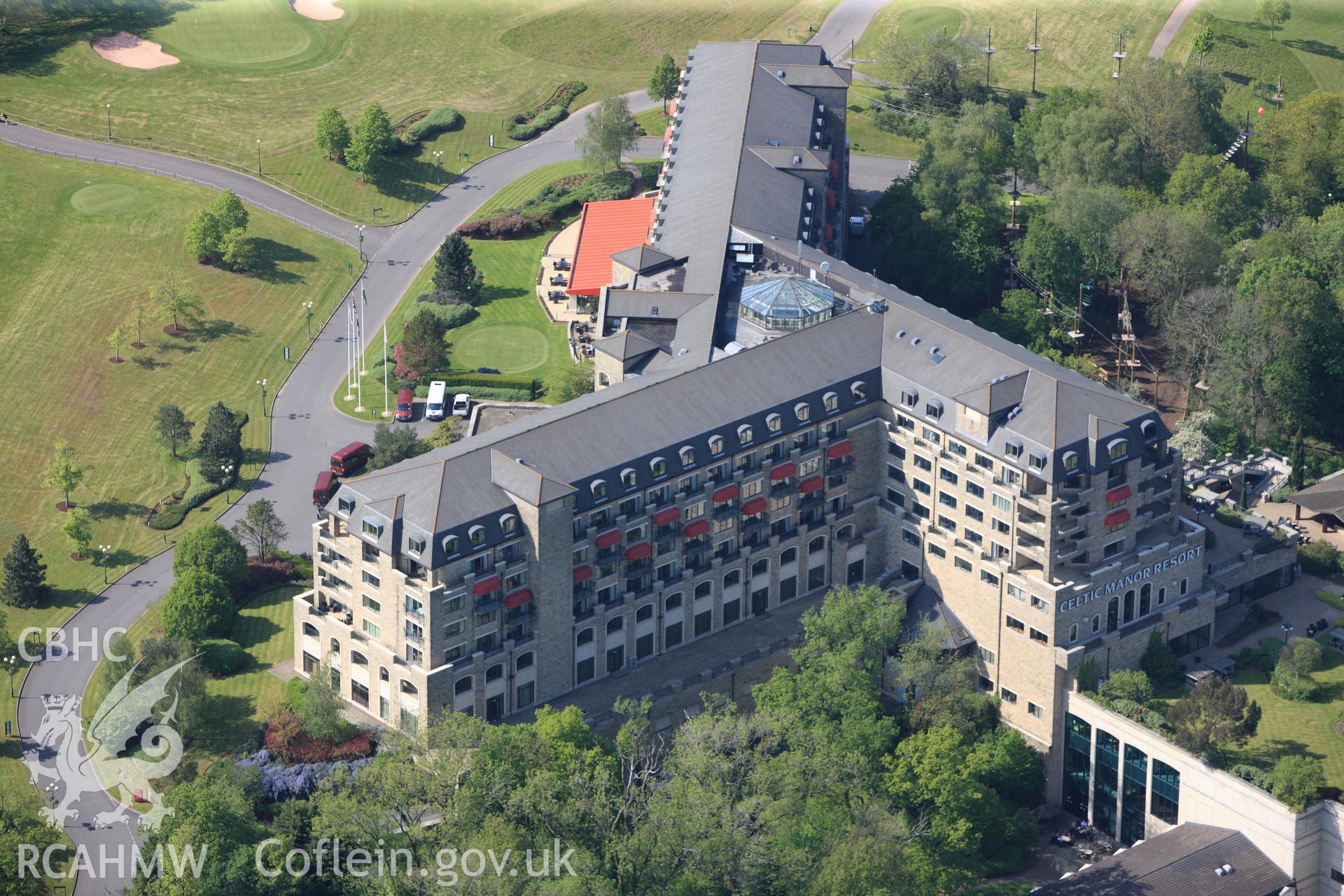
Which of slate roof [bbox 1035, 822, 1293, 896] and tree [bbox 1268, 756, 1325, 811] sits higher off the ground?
tree [bbox 1268, 756, 1325, 811]

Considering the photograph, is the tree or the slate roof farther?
the tree

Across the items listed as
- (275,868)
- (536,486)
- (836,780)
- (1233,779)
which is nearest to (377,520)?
(536,486)

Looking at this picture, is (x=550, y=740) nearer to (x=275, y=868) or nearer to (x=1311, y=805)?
(x=275, y=868)

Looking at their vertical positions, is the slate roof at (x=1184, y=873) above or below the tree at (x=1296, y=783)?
below

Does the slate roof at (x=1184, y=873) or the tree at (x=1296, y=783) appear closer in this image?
the slate roof at (x=1184, y=873)
